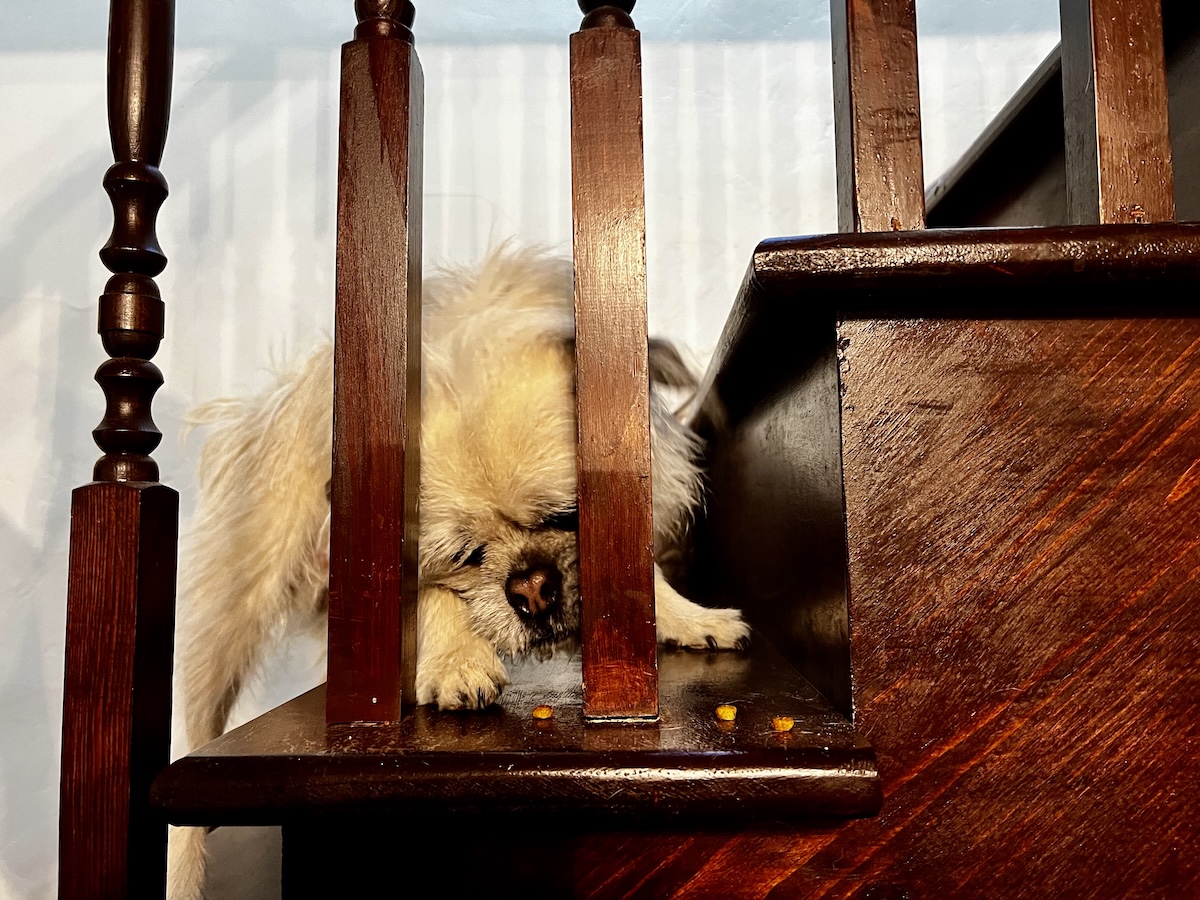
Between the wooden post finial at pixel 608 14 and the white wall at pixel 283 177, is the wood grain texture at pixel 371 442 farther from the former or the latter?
the white wall at pixel 283 177

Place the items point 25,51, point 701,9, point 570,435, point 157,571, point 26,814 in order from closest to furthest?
point 157,571, point 570,435, point 26,814, point 25,51, point 701,9

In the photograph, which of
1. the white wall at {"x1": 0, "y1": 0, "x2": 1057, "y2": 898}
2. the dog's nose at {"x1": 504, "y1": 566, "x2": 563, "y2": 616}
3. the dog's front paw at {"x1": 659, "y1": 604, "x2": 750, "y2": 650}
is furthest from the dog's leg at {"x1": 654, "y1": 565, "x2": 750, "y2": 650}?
the white wall at {"x1": 0, "y1": 0, "x2": 1057, "y2": 898}

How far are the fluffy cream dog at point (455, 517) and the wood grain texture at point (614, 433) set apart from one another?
1.05 ft

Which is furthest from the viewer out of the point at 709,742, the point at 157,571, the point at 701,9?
the point at 701,9

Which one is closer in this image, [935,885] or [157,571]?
[935,885]

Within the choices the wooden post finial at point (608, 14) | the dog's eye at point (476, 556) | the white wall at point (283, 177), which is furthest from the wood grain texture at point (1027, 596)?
the white wall at point (283, 177)

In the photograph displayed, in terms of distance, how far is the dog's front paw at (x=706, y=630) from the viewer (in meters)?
0.99

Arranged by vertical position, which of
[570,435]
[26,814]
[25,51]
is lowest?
[26,814]

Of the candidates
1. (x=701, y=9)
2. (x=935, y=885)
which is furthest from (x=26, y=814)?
(x=701, y=9)

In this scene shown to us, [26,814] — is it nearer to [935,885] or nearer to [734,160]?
[935,885]

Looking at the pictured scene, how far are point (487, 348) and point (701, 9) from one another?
1533mm

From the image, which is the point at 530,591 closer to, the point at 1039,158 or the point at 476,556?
the point at 476,556

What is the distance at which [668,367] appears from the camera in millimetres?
1317

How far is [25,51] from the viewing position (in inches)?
77.9
